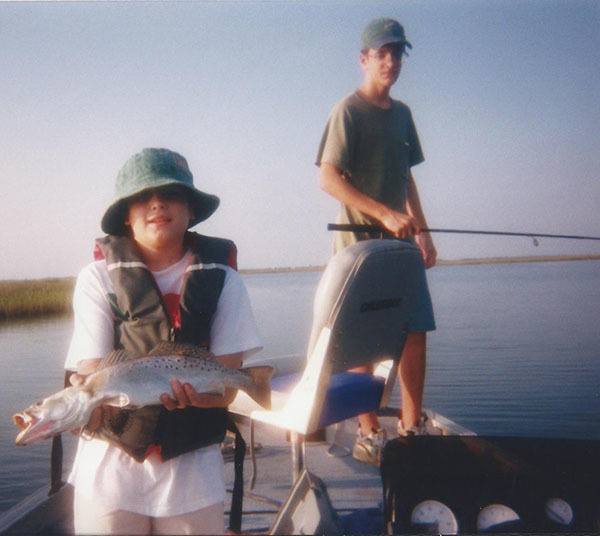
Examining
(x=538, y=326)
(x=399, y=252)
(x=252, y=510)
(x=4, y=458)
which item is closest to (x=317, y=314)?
(x=399, y=252)

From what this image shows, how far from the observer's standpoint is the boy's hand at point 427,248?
4508 millimetres

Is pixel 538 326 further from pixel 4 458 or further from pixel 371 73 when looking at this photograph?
pixel 371 73

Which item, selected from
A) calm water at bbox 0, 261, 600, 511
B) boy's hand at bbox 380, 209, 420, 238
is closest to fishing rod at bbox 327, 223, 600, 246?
boy's hand at bbox 380, 209, 420, 238

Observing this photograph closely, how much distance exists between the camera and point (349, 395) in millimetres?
3332

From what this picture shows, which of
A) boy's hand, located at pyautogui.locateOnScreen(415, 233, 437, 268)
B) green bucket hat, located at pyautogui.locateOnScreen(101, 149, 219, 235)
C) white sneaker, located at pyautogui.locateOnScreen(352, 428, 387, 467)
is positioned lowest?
white sneaker, located at pyautogui.locateOnScreen(352, 428, 387, 467)

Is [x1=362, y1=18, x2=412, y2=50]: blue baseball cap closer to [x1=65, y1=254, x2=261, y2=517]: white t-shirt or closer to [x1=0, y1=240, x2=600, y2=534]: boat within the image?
[x1=0, y1=240, x2=600, y2=534]: boat

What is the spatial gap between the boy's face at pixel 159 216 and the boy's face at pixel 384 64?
1952mm

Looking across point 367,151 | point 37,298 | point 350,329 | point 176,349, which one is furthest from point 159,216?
point 37,298

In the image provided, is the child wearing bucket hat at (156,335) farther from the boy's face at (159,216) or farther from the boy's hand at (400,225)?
the boy's hand at (400,225)

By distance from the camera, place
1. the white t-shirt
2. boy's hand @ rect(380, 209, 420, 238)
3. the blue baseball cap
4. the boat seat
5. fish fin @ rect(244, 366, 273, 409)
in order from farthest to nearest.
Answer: the blue baseball cap
boy's hand @ rect(380, 209, 420, 238)
the boat seat
fish fin @ rect(244, 366, 273, 409)
the white t-shirt

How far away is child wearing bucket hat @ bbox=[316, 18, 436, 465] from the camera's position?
12.9ft

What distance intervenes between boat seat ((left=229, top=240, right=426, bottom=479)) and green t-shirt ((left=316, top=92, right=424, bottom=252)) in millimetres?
844

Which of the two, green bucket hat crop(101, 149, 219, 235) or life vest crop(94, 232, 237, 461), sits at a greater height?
green bucket hat crop(101, 149, 219, 235)

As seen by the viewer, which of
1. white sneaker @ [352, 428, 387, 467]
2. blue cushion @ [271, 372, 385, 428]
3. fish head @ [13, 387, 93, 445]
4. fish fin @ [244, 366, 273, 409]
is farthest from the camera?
white sneaker @ [352, 428, 387, 467]
